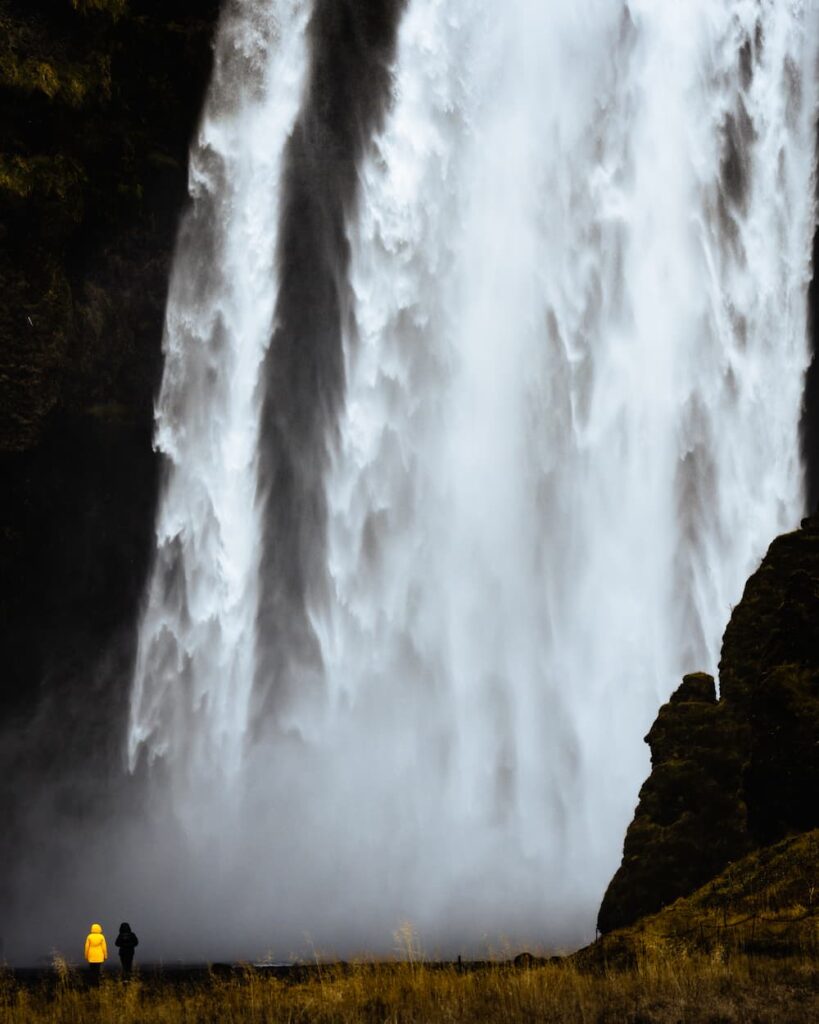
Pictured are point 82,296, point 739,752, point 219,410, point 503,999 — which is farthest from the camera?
point 219,410

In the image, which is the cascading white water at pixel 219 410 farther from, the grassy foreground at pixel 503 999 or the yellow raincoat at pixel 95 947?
the grassy foreground at pixel 503 999

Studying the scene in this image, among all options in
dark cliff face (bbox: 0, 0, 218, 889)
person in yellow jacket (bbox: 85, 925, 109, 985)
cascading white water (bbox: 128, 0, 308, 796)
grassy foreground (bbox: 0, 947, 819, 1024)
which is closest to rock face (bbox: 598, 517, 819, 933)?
grassy foreground (bbox: 0, 947, 819, 1024)

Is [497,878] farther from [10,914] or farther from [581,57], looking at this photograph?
[581,57]

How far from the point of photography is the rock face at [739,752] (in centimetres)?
1275

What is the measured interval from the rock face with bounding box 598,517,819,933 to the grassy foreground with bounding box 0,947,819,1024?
3.36m

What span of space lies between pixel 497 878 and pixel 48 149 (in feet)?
81.5

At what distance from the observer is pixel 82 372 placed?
1417 inches

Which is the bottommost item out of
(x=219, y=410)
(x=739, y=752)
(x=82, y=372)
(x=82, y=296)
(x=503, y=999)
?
(x=503, y=999)

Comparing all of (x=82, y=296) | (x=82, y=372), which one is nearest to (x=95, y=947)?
(x=82, y=372)

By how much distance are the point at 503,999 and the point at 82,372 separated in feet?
99.5

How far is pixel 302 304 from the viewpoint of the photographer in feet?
129

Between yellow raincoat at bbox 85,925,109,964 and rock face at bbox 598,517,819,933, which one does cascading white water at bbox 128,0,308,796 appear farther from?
rock face at bbox 598,517,819,933

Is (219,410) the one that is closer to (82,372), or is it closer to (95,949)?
(82,372)

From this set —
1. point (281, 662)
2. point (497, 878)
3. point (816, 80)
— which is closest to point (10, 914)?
point (281, 662)
